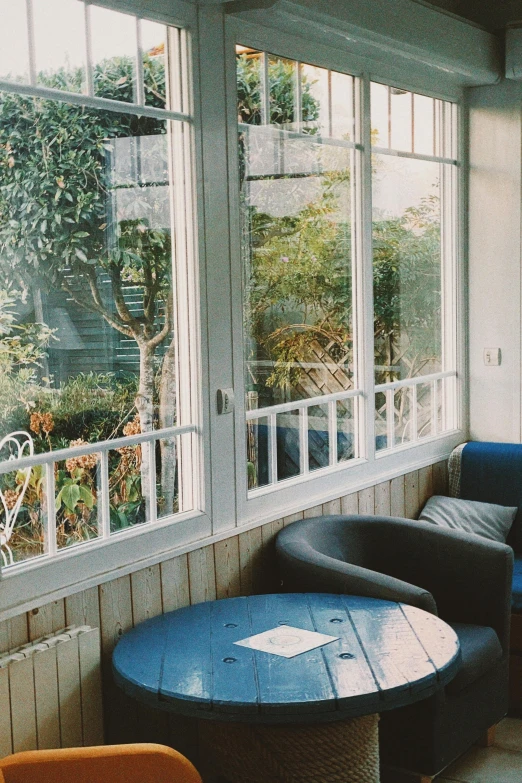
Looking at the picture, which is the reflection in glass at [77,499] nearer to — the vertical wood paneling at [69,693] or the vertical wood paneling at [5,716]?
the vertical wood paneling at [69,693]

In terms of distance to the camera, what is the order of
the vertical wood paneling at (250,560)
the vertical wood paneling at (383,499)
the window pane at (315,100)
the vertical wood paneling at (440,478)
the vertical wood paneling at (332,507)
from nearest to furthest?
the vertical wood paneling at (250,560) < the window pane at (315,100) < the vertical wood paneling at (332,507) < the vertical wood paneling at (383,499) < the vertical wood paneling at (440,478)

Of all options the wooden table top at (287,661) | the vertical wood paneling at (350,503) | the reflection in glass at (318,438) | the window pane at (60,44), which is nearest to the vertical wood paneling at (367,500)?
the vertical wood paneling at (350,503)

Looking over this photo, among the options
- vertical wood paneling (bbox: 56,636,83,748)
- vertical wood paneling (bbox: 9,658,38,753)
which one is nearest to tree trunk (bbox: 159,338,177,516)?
vertical wood paneling (bbox: 56,636,83,748)

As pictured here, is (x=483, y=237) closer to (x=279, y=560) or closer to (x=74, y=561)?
(x=279, y=560)

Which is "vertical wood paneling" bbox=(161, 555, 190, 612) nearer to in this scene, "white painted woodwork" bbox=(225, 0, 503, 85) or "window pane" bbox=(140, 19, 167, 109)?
"window pane" bbox=(140, 19, 167, 109)

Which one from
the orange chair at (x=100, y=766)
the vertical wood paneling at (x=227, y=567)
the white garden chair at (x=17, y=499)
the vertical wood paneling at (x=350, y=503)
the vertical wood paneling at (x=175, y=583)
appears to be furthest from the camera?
the vertical wood paneling at (x=350, y=503)

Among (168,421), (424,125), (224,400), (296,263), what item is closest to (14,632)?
(168,421)

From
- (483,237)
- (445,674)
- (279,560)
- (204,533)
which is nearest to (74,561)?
(204,533)

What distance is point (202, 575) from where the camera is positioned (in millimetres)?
3334

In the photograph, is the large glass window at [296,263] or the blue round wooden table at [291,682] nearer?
the blue round wooden table at [291,682]

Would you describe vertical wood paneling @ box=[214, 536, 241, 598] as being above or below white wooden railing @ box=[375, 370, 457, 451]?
below

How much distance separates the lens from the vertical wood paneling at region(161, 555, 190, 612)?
10.5 ft

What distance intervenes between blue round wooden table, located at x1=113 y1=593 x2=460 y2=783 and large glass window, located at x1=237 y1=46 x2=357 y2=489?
0.84 meters

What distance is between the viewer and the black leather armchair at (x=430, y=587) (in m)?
3.22
